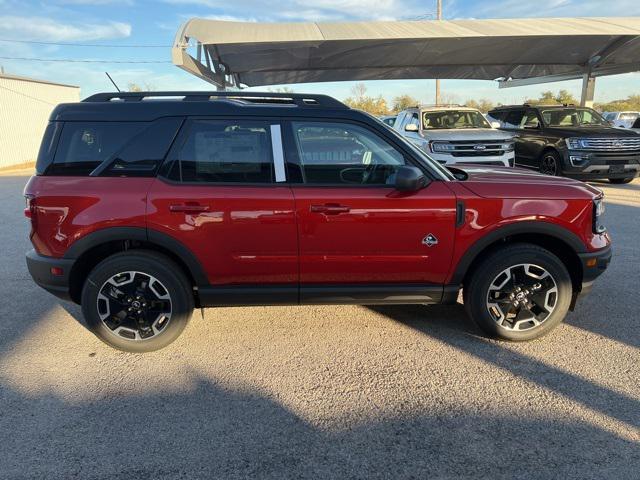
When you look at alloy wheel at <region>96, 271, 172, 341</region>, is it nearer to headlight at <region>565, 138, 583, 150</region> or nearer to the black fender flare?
the black fender flare

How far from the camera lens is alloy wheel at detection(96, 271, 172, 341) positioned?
3.44 m

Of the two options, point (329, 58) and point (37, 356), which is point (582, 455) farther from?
point (329, 58)

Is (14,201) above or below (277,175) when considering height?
below

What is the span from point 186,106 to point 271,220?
1.06 metres

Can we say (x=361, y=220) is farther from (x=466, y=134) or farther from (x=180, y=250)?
(x=466, y=134)

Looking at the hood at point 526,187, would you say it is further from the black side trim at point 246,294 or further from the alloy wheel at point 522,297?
the black side trim at point 246,294

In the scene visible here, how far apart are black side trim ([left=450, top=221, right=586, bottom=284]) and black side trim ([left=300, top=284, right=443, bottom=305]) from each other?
0.28m

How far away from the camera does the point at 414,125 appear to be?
1115 centimetres

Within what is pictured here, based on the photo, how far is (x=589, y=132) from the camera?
1080cm

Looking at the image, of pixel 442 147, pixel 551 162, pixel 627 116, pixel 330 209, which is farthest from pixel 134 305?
pixel 627 116

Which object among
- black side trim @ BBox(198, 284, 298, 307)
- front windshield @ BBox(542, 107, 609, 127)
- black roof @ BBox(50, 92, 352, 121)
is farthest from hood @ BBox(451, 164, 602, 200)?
front windshield @ BBox(542, 107, 609, 127)

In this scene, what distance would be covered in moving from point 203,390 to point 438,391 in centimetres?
153

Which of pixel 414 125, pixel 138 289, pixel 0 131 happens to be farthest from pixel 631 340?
pixel 0 131

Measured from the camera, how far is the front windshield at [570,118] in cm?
1185
